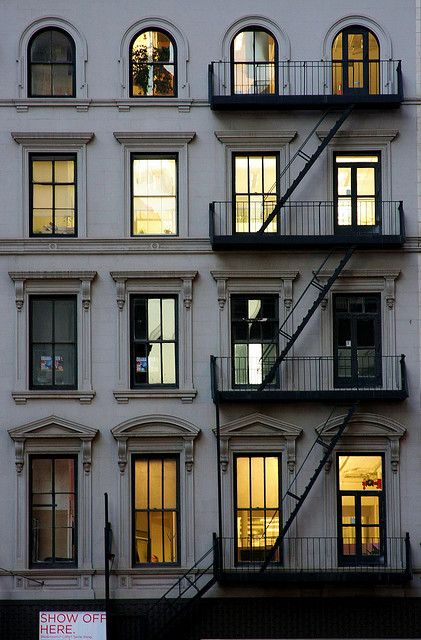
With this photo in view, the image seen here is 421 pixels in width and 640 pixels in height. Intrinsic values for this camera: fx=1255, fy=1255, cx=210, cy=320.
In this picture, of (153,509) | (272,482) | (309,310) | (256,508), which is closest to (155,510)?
(153,509)

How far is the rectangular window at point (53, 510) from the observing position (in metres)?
28.8

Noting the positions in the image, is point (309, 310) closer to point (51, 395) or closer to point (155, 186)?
point (155, 186)

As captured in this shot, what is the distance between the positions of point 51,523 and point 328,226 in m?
9.38

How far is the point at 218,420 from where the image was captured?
2814cm

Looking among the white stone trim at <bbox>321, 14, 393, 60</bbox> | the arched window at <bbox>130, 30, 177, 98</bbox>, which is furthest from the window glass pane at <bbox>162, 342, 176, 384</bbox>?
the white stone trim at <bbox>321, 14, 393, 60</bbox>

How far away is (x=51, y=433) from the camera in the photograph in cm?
2872

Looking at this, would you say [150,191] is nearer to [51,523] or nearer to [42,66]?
[42,66]

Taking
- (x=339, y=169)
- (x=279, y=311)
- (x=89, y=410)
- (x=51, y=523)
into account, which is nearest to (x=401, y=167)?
(x=339, y=169)

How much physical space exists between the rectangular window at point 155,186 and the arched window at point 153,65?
159 cm

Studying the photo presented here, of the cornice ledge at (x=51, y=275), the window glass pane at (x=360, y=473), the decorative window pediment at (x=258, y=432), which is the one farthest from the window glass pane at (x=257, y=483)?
the cornice ledge at (x=51, y=275)

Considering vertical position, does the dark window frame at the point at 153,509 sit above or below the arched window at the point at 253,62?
below

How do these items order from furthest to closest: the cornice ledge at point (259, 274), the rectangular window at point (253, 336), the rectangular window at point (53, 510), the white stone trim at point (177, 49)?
the white stone trim at point (177, 49)
the rectangular window at point (253, 336)
the cornice ledge at point (259, 274)
the rectangular window at point (53, 510)

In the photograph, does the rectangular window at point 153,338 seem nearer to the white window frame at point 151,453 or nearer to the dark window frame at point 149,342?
the dark window frame at point 149,342

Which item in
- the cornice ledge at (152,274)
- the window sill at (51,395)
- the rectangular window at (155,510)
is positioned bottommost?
the rectangular window at (155,510)
